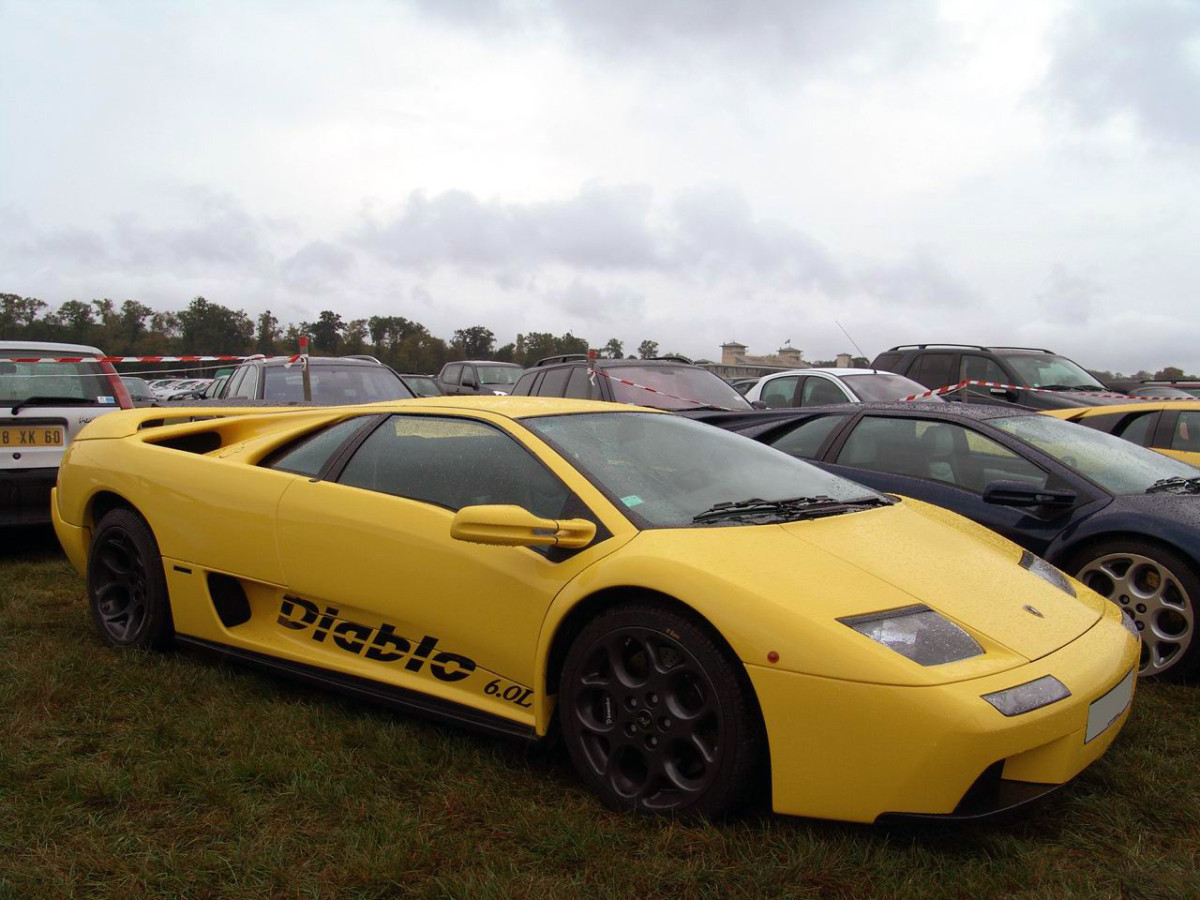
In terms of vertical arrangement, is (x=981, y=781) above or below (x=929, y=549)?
below

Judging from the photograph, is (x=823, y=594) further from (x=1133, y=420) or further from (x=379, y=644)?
(x=1133, y=420)

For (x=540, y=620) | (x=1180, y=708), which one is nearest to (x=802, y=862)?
(x=540, y=620)

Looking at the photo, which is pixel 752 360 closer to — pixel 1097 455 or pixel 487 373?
pixel 487 373

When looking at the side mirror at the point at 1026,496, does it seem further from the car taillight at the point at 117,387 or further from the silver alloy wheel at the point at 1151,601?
the car taillight at the point at 117,387

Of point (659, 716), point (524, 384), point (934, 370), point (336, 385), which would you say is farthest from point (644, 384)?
point (659, 716)

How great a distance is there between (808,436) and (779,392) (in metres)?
5.18

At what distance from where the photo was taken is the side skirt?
9.34 ft

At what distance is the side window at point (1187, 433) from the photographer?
21.0ft

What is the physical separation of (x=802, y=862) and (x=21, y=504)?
17.8ft

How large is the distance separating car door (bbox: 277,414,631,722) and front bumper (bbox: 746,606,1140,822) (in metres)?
0.74

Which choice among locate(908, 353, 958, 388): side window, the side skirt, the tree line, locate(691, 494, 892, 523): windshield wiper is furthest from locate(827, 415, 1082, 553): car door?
the tree line

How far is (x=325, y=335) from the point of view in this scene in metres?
66.0

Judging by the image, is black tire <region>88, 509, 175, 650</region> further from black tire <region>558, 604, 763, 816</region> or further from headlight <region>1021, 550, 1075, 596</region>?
headlight <region>1021, 550, 1075, 596</region>

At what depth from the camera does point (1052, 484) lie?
4312 millimetres
